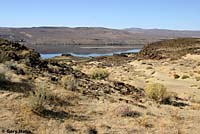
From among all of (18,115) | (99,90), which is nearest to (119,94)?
(99,90)

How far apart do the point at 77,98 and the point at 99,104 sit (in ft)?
2.93

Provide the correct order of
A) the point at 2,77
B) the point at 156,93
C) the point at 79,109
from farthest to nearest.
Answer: the point at 156,93 < the point at 2,77 < the point at 79,109

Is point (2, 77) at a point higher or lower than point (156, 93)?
higher

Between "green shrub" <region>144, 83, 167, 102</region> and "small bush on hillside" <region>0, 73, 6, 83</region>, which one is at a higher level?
"small bush on hillside" <region>0, 73, 6, 83</region>

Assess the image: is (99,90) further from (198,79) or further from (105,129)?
(198,79)

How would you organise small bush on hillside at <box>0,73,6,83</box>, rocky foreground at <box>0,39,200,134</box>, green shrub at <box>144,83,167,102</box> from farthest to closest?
green shrub at <box>144,83,167,102</box> → small bush on hillside at <box>0,73,6,83</box> → rocky foreground at <box>0,39,200,134</box>

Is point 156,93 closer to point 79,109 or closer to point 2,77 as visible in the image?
point 79,109

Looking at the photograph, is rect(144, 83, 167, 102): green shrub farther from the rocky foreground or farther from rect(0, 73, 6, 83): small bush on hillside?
rect(0, 73, 6, 83): small bush on hillside

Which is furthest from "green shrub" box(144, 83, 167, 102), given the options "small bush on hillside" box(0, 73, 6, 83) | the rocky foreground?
"small bush on hillside" box(0, 73, 6, 83)

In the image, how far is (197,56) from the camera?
183 feet

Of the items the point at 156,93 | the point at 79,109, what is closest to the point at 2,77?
the point at 79,109

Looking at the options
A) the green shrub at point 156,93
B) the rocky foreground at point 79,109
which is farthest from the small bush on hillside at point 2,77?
the green shrub at point 156,93

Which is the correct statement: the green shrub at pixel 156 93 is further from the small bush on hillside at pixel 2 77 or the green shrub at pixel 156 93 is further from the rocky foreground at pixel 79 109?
Answer: the small bush on hillside at pixel 2 77

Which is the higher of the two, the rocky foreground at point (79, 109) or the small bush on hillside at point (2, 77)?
the small bush on hillside at point (2, 77)
